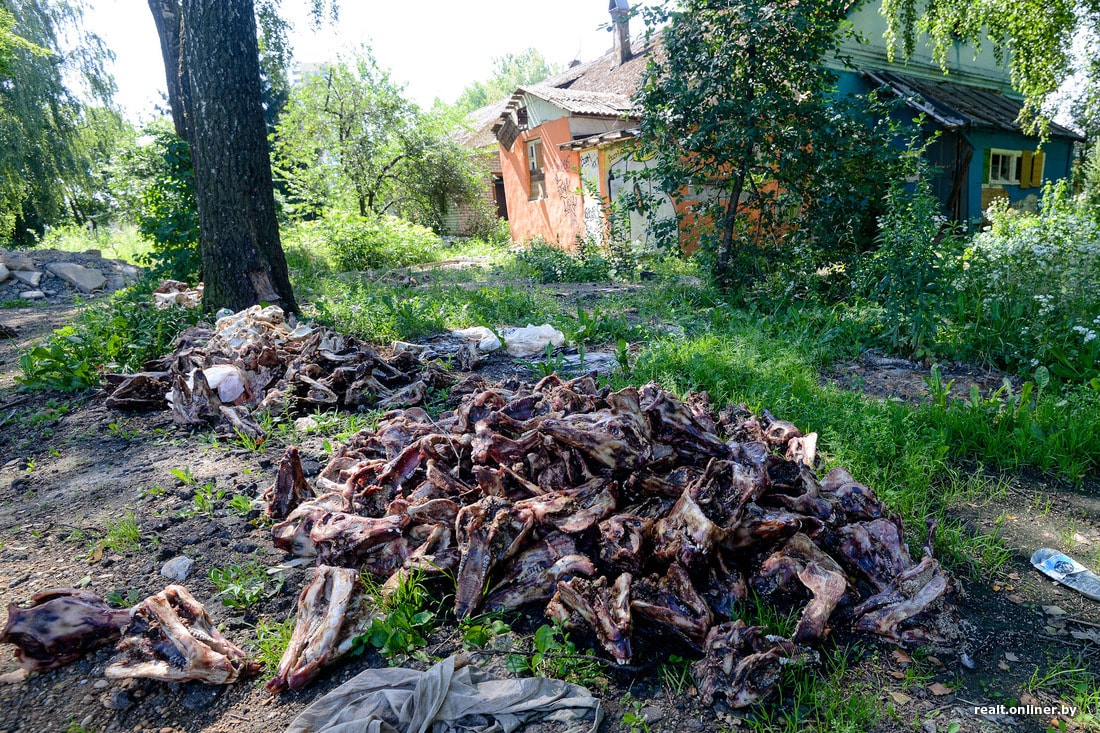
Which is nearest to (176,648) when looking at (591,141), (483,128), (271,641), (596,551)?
(271,641)

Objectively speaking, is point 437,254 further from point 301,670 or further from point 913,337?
point 301,670

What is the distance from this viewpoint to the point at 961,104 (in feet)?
47.8

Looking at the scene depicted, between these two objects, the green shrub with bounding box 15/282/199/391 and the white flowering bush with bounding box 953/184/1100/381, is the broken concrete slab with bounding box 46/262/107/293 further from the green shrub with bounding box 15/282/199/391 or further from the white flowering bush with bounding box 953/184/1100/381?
the white flowering bush with bounding box 953/184/1100/381

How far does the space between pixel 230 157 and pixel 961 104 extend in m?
16.3

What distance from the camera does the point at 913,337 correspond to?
16.3 ft

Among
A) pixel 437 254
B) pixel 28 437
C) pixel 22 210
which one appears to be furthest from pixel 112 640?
pixel 22 210

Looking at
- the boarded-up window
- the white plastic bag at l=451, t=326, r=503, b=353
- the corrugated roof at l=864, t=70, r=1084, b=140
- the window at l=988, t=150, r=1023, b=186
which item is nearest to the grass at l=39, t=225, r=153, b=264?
the boarded-up window

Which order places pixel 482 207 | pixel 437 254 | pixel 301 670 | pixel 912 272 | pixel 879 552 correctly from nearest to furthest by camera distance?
pixel 301 670 < pixel 879 552 < pixel 912 272 < pixel 437 254 < pixel 482 207

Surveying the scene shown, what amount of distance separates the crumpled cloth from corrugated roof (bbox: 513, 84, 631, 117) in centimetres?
1363

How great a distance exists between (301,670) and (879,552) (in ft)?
6.73

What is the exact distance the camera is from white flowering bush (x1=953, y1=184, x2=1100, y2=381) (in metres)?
4.55

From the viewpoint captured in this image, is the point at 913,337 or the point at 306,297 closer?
the point at 913,337

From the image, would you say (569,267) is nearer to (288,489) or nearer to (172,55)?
(172,55)

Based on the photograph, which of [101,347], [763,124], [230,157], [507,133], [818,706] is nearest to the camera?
[818,706]
